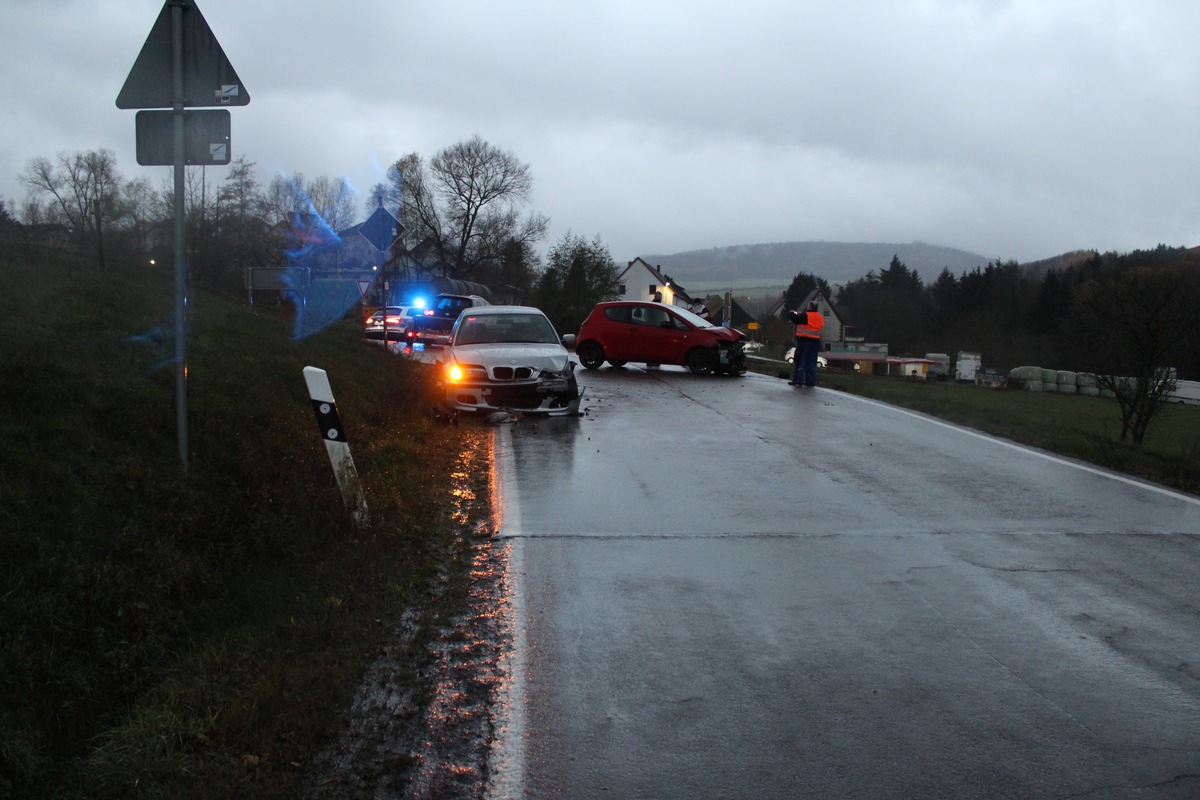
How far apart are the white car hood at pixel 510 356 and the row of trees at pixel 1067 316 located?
1273cm

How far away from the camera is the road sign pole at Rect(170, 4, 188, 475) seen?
6.39 metres

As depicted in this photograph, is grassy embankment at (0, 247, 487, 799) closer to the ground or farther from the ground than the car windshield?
closer to the ground

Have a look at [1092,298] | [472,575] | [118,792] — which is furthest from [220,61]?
[1092,298]

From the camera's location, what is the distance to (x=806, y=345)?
788 inches

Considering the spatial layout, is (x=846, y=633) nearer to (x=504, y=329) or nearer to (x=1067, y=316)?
(x=504, y=329)

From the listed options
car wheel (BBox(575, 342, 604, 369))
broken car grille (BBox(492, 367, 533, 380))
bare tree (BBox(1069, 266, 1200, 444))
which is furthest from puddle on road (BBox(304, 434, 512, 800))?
bare tree (BBox(1069, 266, 1200, 444))

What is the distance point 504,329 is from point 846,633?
10.8 meters

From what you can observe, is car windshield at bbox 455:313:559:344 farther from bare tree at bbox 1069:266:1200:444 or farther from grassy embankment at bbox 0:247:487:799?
bare tree at bbox 1069:266:1200:444

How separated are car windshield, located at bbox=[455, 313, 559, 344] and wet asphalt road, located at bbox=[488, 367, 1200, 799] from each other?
16.6 feet

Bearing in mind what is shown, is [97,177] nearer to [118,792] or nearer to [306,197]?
[118,792]

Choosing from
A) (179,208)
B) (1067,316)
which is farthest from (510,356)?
(1067,316)

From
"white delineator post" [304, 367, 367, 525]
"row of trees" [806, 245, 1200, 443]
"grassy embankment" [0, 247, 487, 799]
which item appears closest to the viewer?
"grassy embankment" [0, 247, 487, 799]

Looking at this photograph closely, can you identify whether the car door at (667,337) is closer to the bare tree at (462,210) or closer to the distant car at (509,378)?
the distant car at (509,378)

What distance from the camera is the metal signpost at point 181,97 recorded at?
6449 mm
